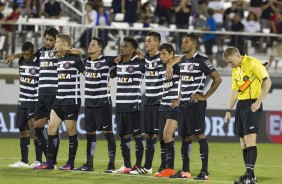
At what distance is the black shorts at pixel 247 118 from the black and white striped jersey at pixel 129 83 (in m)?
2.28

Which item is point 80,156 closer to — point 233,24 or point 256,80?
point 256,80

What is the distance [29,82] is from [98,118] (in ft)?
5.98

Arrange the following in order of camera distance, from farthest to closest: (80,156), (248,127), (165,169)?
1. (80,156)
2. (165,169)
3. (248,127)

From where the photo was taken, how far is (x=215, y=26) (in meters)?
28.6

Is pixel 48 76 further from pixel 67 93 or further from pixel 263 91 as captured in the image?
pixel 263 91

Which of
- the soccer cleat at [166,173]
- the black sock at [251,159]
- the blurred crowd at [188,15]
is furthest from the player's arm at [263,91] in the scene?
the blurred crowd at [188,15]

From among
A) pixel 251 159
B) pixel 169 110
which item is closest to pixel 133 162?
pixel 169 110

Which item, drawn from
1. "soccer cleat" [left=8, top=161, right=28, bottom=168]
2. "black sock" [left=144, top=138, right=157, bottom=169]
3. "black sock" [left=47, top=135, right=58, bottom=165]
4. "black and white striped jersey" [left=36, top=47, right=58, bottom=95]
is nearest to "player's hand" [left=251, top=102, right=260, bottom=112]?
"black sock" [left=144, top=138, right=157, bottom=169]

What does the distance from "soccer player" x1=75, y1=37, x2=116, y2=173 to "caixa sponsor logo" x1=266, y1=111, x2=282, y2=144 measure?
30.7ft

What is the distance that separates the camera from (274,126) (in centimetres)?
2611

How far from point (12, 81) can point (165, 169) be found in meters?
9.73

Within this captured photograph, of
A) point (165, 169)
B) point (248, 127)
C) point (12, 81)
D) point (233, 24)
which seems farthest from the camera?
point (233, 24)

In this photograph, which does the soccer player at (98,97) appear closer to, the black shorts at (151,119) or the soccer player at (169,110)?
the black shorts at (151,119)

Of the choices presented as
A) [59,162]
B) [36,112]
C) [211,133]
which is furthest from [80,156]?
[211,133]
